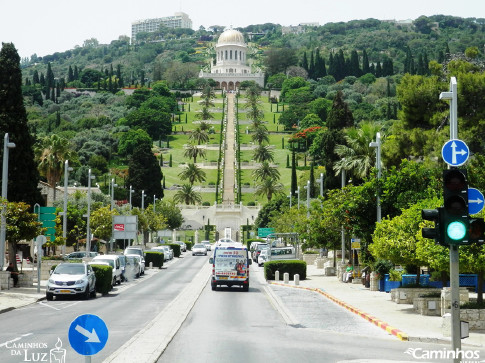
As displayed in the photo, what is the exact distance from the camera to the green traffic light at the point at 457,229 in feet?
38.7

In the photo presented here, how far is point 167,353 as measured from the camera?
56.0 ft

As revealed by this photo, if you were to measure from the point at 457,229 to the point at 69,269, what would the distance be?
24635mm

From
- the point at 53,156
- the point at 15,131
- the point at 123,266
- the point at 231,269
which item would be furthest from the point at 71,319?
the point at 53,156

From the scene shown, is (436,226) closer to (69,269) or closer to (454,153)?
(454,153)

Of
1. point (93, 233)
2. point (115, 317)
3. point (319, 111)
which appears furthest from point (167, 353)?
point (319, 111)

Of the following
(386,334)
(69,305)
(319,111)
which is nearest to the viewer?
(386,334)

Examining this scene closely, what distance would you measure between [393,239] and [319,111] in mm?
168883

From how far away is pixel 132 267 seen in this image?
5062cm

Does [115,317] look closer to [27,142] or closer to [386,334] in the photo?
[386,334]

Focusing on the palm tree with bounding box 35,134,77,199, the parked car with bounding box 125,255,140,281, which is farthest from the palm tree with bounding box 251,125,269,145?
the parked car with bounding box 125,255,140,281

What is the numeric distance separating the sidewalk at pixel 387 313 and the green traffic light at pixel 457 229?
8.03 meters

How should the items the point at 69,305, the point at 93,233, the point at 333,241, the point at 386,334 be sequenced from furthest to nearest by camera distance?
1. the point at 93,233
2. the point at 333,241
3. the point at 69,305
4. the point at 386,334

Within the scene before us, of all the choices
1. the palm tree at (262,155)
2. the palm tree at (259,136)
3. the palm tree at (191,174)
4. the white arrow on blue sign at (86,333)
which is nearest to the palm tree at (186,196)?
the palm tree at (191,174)

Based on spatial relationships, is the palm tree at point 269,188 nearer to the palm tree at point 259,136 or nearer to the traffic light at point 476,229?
the palm tree at point 259,136
